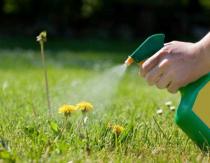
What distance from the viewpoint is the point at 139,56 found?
215 centimetres

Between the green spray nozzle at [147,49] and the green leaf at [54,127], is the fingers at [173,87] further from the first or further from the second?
the green leaf at [54,127]

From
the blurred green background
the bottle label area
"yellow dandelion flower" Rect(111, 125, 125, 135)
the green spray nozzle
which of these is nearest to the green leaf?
"yellow dandelion flower" Rect(111, 125, 125, 135)

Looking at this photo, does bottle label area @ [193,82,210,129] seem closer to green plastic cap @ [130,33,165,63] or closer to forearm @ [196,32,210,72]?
forearm @ [196,32,210,72]

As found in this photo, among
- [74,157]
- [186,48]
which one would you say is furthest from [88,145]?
[186,48]

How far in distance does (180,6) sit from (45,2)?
3928 millimetres

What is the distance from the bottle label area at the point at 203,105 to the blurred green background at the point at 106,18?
13.5 m

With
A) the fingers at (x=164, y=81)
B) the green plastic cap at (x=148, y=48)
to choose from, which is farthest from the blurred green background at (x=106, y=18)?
the fingers at (x=164, y=81)

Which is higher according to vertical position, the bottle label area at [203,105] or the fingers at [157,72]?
the fingers at [157,72]

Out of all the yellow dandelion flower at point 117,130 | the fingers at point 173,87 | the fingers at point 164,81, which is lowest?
the yellow dandelion flower at point 117,130

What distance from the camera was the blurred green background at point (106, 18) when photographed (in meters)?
15.7

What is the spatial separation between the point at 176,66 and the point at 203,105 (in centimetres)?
17

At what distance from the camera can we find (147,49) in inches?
85.0

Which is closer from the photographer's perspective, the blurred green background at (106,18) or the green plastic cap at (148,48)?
the green plastic cap at (148,48)

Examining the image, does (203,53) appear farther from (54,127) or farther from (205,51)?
(54,127)
